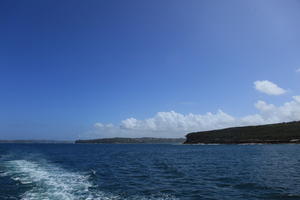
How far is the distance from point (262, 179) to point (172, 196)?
14238 millimetres

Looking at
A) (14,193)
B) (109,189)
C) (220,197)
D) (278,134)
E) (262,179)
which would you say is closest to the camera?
(220,197)

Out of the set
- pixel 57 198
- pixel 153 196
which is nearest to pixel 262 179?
pixel 153 196

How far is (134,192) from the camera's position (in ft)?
85.8

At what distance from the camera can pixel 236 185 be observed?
93.9 feet

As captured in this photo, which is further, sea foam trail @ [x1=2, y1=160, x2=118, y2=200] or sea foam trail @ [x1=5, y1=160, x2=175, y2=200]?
sea foam trail @ [x1=2, y1=160, x2=118, y2=200]

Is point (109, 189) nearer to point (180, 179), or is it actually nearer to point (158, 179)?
point (158, 179)

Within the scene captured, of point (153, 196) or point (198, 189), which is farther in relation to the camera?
point (198, 189)

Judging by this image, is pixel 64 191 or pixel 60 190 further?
pixel 60 190

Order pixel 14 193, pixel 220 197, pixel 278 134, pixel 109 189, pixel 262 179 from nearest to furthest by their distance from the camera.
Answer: pixel 220 197 < pixel 14 193 < pixel 109 189 < pixel 262 179 < pixel 278 134

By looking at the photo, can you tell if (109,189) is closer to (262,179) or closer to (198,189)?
(198,189)

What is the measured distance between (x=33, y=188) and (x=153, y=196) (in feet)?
43.6

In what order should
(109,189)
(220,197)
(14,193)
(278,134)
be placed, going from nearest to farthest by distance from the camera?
(220,197) → (14,193) → (109,189) → (278,134)

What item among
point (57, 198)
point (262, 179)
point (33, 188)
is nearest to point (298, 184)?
point (262, 179)

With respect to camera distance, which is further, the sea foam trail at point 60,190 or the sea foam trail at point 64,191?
the sea foam trail at point 60,190
